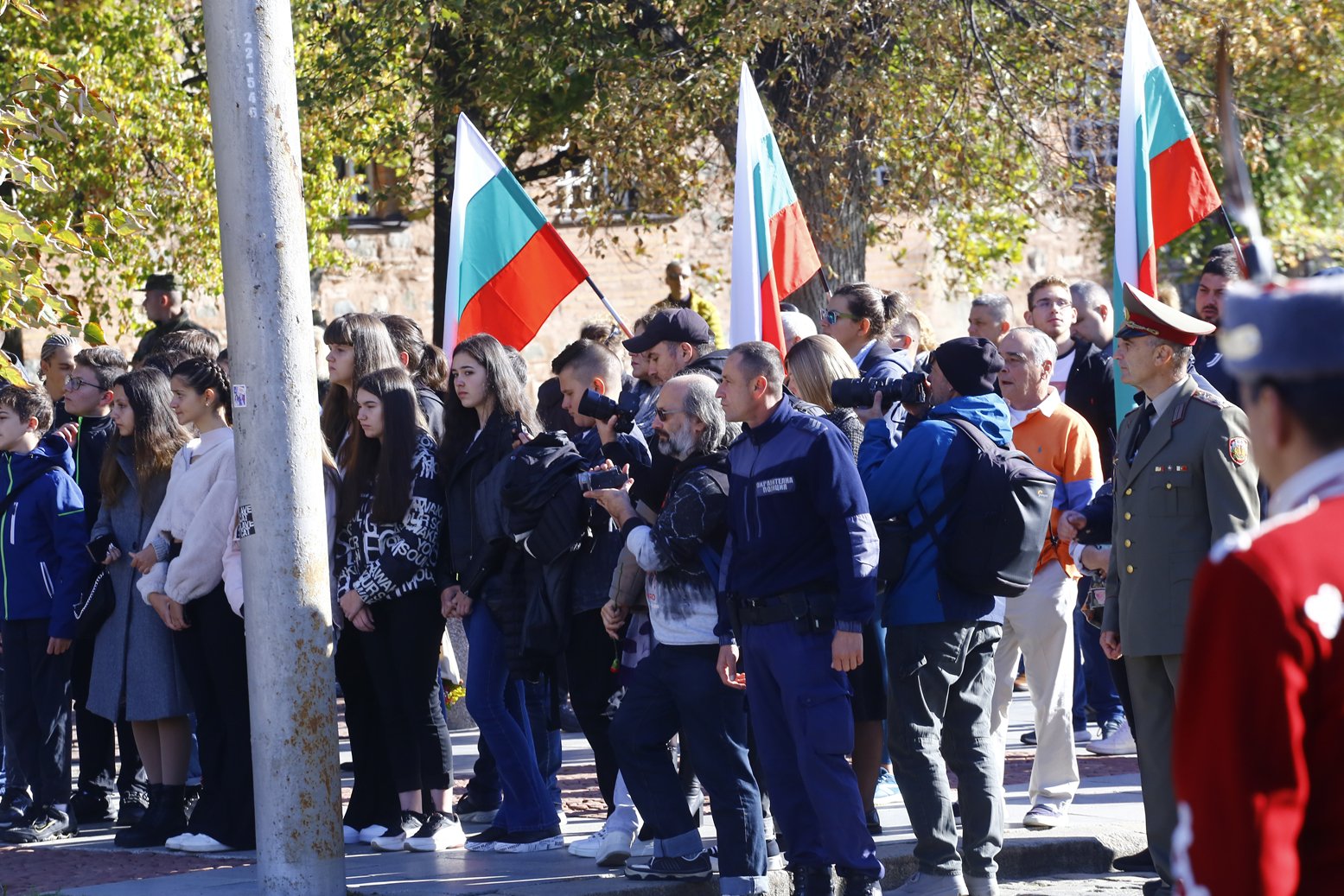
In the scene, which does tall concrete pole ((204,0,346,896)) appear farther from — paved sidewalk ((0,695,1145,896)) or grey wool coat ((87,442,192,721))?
grey wool coat ((87,442,192,721))

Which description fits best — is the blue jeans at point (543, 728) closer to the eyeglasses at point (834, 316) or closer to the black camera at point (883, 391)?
the black camera at point (883, 391)

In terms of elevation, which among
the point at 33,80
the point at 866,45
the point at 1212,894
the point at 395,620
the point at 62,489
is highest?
the point at 866,45

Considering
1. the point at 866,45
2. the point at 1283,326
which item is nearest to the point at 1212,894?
the point at 1283,326

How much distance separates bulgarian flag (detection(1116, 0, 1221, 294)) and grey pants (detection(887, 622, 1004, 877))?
279 centimetres

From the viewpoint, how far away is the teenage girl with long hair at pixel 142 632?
7.19 m

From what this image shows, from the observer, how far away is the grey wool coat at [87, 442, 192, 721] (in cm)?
719

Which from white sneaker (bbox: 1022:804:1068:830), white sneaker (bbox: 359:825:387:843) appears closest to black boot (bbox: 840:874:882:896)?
white sneaker (bbox: 1022:804:1068:830)

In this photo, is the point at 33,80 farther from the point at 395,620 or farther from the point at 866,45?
the point at 866,45

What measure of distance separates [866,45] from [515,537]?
7269mm

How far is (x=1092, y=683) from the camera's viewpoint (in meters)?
9.14

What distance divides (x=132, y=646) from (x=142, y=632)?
72mm

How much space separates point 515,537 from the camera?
658 centimetres

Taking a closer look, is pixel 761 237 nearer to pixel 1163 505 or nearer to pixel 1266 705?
pixel 1163 505

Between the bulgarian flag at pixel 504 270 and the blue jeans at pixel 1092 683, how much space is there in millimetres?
3182
